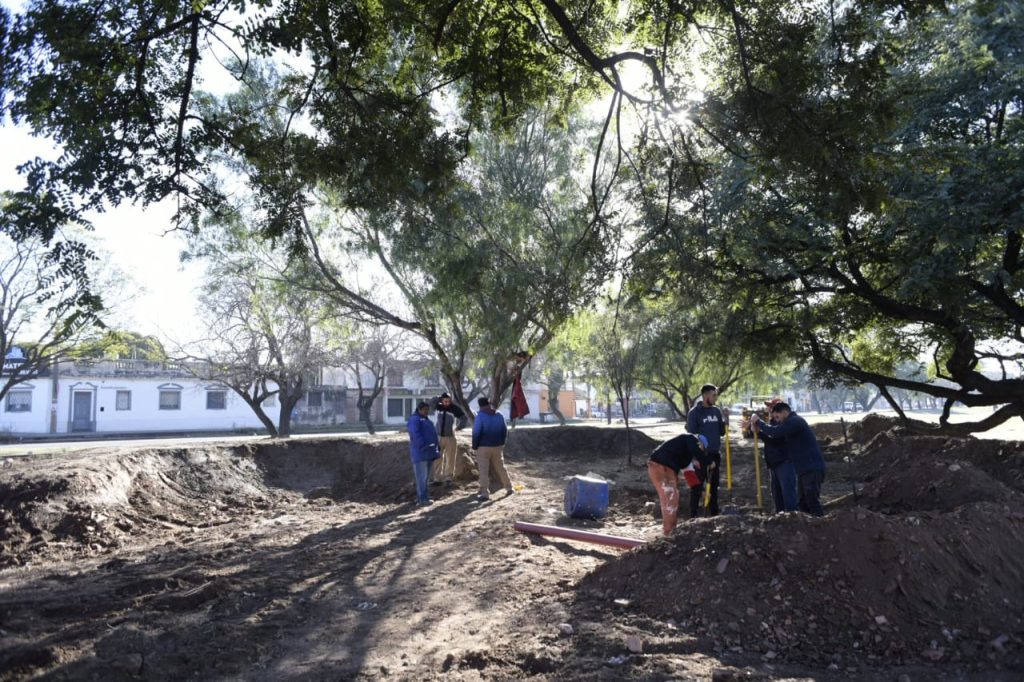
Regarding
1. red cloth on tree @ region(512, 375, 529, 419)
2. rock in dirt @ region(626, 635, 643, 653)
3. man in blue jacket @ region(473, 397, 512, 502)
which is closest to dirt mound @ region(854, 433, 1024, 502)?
rock in dirt @ region(626, 635, 643, 653)

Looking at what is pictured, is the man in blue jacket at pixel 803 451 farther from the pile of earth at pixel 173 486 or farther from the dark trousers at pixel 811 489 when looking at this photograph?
the pile of earth at pixel 173 486

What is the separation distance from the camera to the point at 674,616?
17.7 ft

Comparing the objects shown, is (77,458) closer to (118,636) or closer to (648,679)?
(118,636)

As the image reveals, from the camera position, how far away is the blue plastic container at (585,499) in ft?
32.3

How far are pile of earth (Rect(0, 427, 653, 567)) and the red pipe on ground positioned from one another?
5195 mm

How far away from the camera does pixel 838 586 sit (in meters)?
5.42

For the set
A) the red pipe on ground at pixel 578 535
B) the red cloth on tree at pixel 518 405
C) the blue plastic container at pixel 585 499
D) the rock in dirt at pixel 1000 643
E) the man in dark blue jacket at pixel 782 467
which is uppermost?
the red cloth on tree at pixel 518 405

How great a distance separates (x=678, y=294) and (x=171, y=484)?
35.4 ft

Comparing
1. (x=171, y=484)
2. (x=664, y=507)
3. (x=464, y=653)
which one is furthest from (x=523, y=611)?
(x=171, y=484)

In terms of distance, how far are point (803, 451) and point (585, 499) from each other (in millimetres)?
2942

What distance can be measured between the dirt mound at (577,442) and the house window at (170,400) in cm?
2851

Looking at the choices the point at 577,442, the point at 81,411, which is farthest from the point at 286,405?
the point at 81,411

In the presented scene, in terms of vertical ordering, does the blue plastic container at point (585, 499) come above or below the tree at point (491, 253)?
below

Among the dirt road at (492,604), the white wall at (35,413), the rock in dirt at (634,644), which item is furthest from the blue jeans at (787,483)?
the white wall at (35,413)
